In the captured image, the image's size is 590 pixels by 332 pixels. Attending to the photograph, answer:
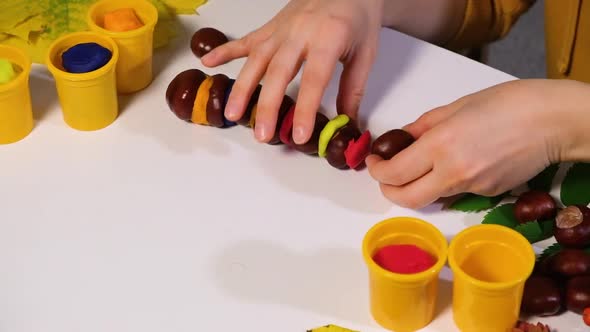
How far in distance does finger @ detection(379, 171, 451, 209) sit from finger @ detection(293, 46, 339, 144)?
111 mm

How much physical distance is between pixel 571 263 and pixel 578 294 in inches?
1.2

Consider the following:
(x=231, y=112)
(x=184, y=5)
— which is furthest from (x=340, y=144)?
(x=184, y=5)

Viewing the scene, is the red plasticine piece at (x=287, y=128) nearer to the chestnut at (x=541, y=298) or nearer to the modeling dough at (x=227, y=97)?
the modeling dough at (x=227, y=97)

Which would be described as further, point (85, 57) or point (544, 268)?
point (85, 57)

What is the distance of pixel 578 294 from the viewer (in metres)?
0.79

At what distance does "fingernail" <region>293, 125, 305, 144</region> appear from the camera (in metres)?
0.93

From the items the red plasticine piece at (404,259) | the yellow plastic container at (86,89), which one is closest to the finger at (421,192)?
the red plasticine piece at (404,259)

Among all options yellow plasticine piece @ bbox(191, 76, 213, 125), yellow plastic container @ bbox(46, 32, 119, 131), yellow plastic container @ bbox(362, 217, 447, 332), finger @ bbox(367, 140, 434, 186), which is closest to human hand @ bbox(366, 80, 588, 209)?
finger @ bbox(367, 140, 434, 186)

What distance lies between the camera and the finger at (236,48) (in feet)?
3.38

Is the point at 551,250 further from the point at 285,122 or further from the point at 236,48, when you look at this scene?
the point at 236,48

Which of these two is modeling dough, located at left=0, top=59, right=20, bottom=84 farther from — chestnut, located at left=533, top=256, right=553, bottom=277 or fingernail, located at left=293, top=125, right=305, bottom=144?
chestnut, located at left=533, top=256, right=553, bottom=277

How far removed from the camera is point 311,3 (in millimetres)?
1019

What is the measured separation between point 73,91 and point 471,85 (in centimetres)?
46

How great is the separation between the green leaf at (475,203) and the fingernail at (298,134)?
0.17m
